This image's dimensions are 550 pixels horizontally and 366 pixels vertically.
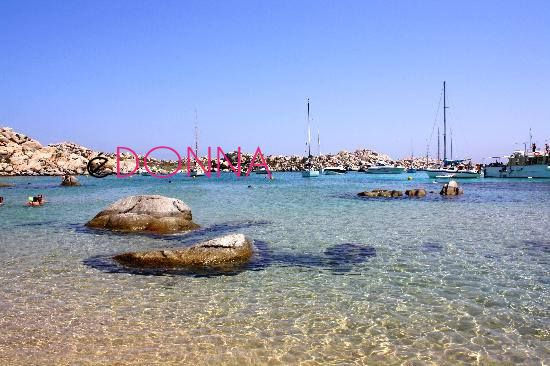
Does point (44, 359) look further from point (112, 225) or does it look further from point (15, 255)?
point (112, 225)

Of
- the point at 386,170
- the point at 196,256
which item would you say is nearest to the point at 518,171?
the point at 386,170

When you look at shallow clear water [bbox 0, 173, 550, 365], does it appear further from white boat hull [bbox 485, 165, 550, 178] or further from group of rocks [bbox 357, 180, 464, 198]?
white boat hull [bbox 485, 165, 550, 178]

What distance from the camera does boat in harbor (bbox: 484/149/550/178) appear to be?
89.8 m

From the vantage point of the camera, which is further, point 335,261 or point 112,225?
point 112,225

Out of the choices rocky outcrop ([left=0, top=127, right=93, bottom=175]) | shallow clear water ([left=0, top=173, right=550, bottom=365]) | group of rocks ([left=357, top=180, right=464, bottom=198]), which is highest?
rocky outcrop ([left=0, top=127, right=93, bottom=175])

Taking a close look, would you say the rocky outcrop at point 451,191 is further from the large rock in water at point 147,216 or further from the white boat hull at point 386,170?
the white boat hull at point 386,170

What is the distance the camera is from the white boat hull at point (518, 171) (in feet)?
291

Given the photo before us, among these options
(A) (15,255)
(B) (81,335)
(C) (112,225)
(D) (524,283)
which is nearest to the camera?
(B) (81,335)

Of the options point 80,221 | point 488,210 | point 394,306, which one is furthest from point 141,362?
point 488,210

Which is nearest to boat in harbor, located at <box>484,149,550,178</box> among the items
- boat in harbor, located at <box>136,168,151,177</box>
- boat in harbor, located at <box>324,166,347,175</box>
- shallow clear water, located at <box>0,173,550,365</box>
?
boat in harbor, located at <box>324,166,347,175</box>

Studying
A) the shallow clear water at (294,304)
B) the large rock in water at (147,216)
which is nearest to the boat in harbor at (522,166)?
the shallow clear water at (294,304)

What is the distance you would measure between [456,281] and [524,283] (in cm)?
180

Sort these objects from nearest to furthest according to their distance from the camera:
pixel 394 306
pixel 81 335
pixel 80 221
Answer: pixel 81 335 → pixel 394 306 → pixel 80 221

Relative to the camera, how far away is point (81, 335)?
839cm
